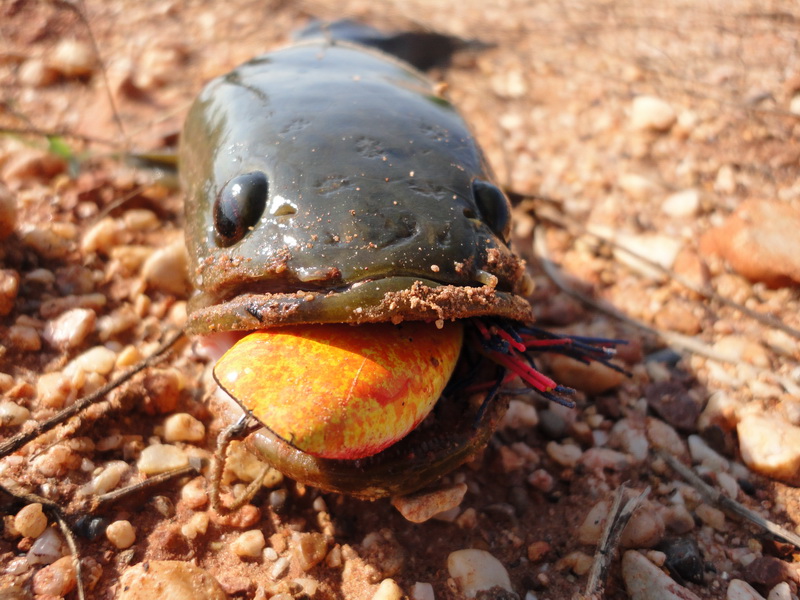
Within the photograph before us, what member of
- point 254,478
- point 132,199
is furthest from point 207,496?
point 132,199

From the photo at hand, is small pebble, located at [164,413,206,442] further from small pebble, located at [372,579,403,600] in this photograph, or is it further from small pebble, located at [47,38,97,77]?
small pebble, located at [47,38,97,77]

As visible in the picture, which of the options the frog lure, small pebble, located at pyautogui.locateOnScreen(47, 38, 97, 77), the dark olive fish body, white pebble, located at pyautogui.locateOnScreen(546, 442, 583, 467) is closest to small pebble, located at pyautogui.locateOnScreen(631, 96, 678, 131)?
the dark olive fish body

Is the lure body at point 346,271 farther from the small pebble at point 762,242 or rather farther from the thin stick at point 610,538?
the small pebble at point 762,242

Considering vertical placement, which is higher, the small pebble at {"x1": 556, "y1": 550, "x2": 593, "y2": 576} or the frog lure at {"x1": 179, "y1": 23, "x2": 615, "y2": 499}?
the frog lure at {"x1": 179, "y1": 23, "x2": 615, "y2": 499}

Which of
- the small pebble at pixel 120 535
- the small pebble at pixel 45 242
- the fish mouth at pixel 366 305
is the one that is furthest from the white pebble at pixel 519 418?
the small pebble at pixel 45 242

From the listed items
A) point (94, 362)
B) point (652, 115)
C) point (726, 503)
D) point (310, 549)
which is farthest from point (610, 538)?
point (652, 115)

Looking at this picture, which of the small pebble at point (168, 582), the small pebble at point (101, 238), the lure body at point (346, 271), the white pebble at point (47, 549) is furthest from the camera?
the small pebble at point (101, 238)
